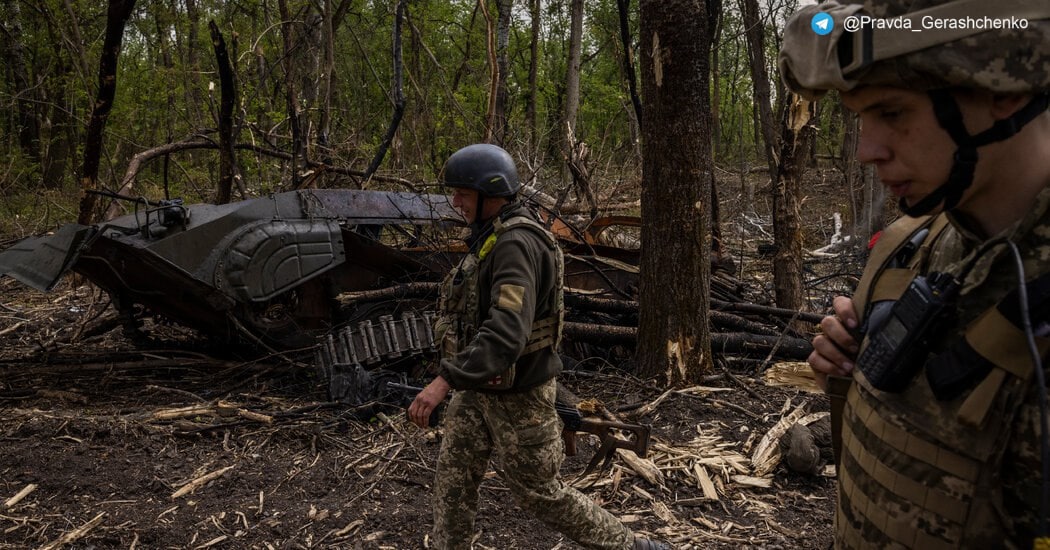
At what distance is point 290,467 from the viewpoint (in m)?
4.70

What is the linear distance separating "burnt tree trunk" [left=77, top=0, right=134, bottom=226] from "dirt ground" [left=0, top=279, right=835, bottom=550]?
1668 millimetres

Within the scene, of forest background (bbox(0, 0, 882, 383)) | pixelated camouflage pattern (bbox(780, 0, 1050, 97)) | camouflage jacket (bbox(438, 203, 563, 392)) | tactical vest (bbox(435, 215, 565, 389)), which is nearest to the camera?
pixelated camouflage pattern (bbox(780, 0, 1050, 97))

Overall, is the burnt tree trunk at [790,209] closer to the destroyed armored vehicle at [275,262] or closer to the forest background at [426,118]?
the forest background at [426,118]

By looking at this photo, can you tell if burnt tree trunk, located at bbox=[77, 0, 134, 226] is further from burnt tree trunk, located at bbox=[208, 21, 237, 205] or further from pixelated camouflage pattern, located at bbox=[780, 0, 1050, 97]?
pixelated camouflage pattern, located at bbox=[780, 0, 1050, 97]

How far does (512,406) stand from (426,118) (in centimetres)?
1358

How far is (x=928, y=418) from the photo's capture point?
3.87ft

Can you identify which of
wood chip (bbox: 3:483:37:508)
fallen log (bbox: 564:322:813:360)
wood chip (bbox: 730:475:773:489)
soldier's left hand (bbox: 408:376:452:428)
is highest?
soldier's left hand (bbox: 408:376:452:428)

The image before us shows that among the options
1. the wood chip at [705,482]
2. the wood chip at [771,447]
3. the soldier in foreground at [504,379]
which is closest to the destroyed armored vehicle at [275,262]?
the wood chip at [771,447]

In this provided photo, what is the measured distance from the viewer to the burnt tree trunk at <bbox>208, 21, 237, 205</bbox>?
5.97 metres

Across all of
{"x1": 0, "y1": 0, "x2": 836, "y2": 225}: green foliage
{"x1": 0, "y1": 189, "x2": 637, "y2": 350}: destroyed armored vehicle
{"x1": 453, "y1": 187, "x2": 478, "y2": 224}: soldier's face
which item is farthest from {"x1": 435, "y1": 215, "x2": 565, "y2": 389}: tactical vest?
{"x1": 0, "y1": 0, "x2": 836, "y2": 225}: green foliage

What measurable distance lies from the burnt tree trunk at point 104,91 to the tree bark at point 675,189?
14.7 feet

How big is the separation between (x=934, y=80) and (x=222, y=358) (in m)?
6.79

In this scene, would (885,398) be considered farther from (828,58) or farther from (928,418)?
(828,58)

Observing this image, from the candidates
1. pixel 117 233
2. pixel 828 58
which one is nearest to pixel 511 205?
pixel 828 58
